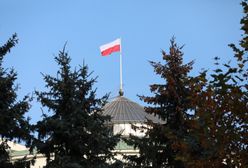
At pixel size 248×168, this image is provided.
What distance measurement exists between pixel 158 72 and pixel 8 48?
22.4ft

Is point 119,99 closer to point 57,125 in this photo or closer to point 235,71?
point 57,125

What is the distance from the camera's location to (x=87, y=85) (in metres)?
19.2

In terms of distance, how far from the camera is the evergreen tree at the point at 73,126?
17.9 metres

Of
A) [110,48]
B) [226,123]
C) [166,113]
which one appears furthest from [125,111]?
[226,123]

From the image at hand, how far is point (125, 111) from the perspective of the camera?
47.4 metres

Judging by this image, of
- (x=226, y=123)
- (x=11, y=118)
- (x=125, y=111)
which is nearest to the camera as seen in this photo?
(x=226, y=123)

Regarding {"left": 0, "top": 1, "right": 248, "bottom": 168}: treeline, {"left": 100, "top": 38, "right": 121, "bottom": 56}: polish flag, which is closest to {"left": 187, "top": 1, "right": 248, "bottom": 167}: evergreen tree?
{"left": 0, "top": 1, "right": 248, "bottom": 168}: treeline

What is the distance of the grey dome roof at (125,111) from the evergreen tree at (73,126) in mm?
24955

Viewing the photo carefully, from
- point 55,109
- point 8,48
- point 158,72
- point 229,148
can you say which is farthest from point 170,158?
point 229,148

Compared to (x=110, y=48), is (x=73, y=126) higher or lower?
lower

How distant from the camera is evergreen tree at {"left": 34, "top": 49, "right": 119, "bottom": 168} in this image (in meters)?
17.9

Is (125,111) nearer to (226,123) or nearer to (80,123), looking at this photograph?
(80,123)

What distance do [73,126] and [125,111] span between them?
2923 centimetres

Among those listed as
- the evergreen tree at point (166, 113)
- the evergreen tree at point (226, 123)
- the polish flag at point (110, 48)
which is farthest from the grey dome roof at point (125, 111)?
the evergreen tree at point (226, 123)
